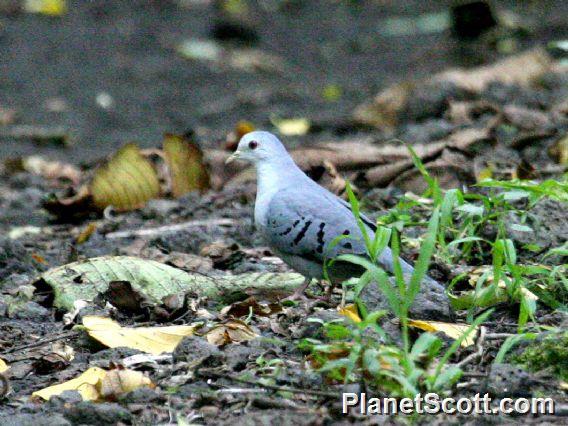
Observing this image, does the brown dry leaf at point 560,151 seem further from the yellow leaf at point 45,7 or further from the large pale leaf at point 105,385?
the yellow leaf at point 45,7

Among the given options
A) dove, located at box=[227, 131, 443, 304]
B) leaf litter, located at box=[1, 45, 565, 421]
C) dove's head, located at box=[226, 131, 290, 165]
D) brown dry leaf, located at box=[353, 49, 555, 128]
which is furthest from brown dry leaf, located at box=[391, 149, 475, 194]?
brown dry leaf, located at box=[353, 49, 555, 128]

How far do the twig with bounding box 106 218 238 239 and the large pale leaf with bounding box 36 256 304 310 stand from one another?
3.42ft

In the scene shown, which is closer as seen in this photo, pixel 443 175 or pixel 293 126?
pixel 443 175

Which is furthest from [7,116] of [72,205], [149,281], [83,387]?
[83,387]

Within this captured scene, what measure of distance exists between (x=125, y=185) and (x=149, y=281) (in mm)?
2317

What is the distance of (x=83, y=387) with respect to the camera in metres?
3.76

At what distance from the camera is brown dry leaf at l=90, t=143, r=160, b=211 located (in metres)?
6.91

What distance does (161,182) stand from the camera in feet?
24.4

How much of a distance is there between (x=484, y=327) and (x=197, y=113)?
→ 7282 millimetres

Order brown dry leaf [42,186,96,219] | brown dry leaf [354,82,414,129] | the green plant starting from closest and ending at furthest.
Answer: the green plant, brown dry leaf [42,186,96,219], brown dry leaf [354,82,414,129]

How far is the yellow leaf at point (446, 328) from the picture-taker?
396 centimetres

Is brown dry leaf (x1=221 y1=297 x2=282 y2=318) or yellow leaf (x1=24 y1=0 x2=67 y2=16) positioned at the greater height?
yellow leaf (x1=24 y1=0 x2=67 y2=16)

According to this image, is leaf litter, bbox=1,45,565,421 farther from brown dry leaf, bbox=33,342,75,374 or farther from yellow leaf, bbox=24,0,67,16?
yellow leaf, bbox=24,0,67,16

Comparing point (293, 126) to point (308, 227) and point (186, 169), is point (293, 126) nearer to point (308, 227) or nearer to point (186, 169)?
point (186, 169)
